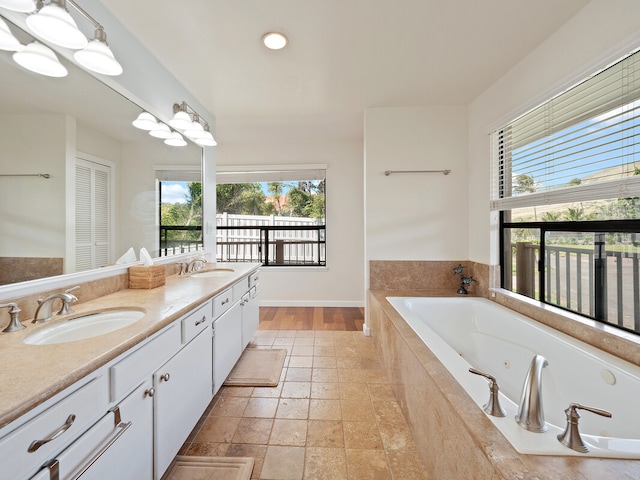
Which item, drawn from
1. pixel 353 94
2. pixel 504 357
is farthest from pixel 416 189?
pixel 504 357

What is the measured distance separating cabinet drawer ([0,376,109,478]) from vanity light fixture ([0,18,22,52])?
1.37 m

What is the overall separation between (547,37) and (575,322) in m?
1.85

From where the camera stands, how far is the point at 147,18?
1643mm

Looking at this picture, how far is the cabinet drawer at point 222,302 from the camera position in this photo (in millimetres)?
1796

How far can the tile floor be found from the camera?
1416 mm

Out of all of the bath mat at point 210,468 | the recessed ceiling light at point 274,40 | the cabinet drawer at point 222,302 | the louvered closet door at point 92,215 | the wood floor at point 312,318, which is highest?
the recessed ceiling light at point 274,40

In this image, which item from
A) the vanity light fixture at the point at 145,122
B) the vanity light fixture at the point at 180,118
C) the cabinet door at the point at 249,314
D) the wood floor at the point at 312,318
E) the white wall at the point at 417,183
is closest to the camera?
the vanity light fixture at the point at 145,122

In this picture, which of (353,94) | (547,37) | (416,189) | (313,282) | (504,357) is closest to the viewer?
(547,37)

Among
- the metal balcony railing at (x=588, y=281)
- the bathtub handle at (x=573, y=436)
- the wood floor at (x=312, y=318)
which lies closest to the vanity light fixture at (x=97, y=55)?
the bathtub handle at (x=573, y=436)

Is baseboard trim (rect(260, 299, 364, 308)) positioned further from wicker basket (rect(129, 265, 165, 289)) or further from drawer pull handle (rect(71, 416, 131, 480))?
drawer pull handle (rect(71, 416, 131, 480))

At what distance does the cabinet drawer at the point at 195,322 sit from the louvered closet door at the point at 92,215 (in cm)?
64

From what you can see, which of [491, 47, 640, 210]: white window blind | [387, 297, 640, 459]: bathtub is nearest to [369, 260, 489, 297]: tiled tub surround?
[387, 297, 640, 459]: bathtub

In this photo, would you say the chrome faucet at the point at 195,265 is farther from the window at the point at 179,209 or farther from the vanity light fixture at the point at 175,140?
the vanity light fixture at the point at 175,140

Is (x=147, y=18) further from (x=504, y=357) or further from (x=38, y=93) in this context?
(x=504, y=357)
